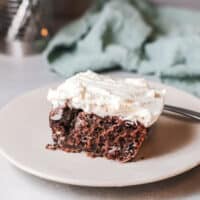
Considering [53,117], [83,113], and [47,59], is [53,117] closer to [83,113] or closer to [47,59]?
[83,113]

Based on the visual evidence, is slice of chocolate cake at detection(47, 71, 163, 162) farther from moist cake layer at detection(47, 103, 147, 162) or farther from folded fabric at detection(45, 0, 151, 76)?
folded fabric at detection(45, 0, 151, 76)

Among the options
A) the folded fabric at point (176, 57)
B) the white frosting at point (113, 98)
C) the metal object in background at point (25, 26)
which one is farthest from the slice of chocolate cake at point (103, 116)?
the metal object in background at point (25, 26)

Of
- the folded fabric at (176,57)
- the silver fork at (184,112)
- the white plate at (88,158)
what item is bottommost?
the folded fabric at (176,57)

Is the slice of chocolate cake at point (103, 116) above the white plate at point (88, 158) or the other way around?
above

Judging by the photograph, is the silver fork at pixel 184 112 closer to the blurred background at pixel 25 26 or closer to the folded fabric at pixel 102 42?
the folded fabric at pixel 102 42

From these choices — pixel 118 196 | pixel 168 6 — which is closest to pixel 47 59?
pixel 168 6

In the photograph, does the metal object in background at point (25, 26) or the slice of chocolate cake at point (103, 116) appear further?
the metal object in background at point (25, 26)

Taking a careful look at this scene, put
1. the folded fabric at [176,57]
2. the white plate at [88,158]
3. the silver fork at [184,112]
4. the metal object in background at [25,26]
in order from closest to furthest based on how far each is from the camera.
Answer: the white plate at [88,158]
the silver fork at [184,112]
the folded fabric at [176,57]
the metal object in background at [25,26]
